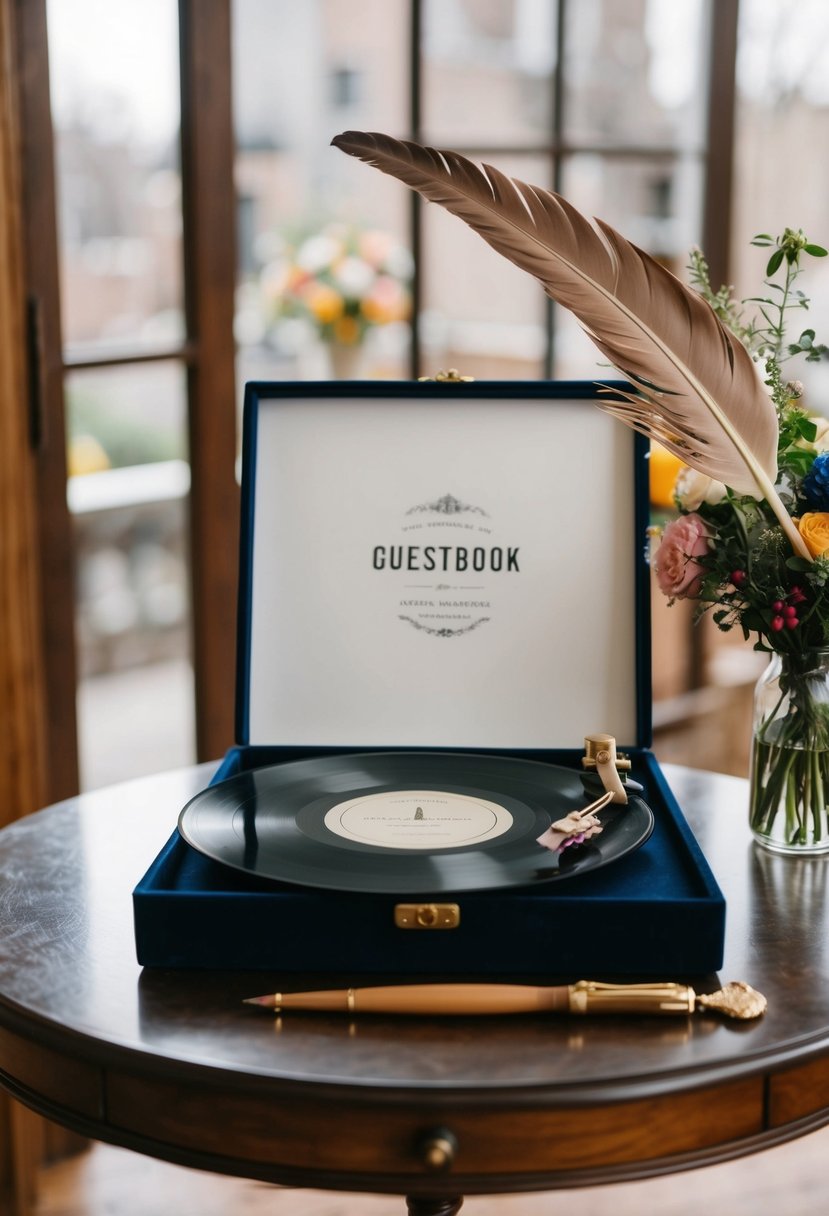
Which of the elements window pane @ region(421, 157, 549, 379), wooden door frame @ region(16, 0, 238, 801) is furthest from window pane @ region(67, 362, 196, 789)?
window pane @ region(421, 157, 549, 379)

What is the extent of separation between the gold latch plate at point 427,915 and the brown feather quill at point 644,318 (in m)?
0.37

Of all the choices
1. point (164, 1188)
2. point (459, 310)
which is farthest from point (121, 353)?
point (164, 1188)

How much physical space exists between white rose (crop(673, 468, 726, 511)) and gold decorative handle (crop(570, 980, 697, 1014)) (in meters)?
0.39

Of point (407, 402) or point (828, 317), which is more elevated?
point (828, 317)

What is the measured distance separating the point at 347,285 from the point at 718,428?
82.7 inches

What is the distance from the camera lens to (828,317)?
2.62m

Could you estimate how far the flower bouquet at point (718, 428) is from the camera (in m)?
0.97

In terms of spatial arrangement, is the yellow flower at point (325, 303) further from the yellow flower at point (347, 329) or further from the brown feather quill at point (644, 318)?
the brown feather quill at point (644, 318)

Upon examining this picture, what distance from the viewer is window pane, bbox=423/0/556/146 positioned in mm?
2145

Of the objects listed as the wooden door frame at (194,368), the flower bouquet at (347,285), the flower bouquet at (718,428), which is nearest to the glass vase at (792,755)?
the flower bouquet at (718,428)

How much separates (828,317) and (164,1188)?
77.1 inches

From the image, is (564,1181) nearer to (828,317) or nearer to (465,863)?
(465,863)

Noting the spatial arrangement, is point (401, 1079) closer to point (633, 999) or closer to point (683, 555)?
point (633, 999)

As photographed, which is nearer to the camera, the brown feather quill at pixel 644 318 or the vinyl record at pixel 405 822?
the vinyl record at pixel 405 822
